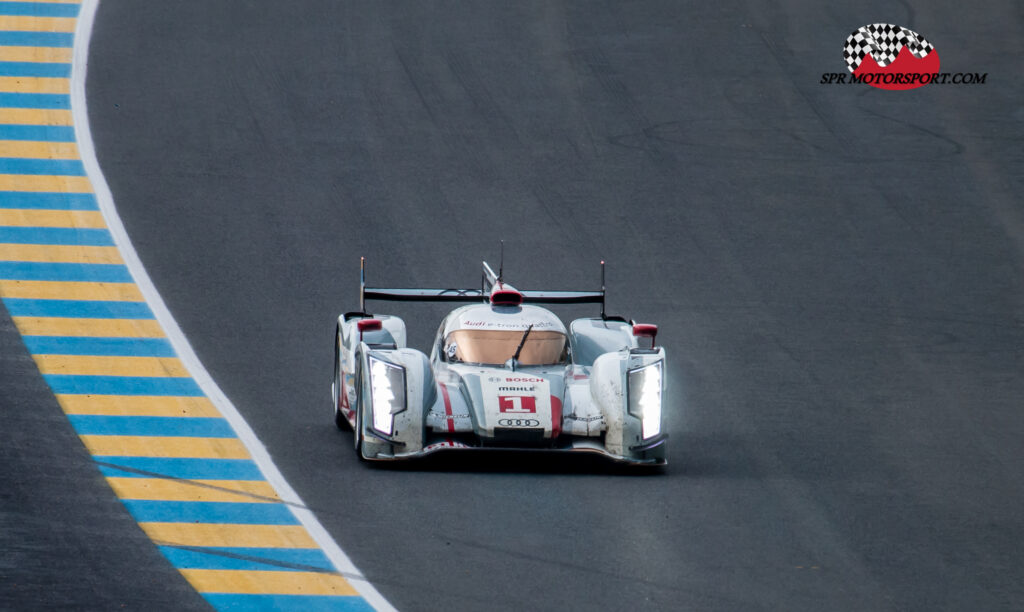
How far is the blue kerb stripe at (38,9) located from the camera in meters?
27.6

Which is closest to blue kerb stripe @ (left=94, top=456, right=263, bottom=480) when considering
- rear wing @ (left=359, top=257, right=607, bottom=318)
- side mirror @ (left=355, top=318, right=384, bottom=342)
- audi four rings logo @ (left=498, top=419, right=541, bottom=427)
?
side mirror @ (left=355, top=318, right=384, bottom=342)

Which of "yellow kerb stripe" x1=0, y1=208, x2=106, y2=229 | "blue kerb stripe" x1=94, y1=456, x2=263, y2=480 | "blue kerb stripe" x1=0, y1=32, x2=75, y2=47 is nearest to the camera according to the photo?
"blue kerb stripe" x1=94, y1=456, x2=263, y2=480

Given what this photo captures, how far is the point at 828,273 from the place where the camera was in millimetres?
21062

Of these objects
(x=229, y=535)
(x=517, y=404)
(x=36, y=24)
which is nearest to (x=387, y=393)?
(x=517, y=404)

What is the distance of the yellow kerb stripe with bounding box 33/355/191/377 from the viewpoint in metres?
16.9

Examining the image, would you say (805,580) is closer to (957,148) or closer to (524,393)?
(524,393)

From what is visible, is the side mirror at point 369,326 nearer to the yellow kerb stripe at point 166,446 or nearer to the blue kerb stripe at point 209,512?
the yellow kerb stripe at point 166,446

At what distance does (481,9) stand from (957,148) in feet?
27.4

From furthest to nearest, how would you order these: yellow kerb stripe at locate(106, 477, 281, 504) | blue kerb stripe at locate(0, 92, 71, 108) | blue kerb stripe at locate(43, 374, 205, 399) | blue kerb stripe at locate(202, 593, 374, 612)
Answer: blue kerb stripe at locate(0, 92, 71, 108) < blue kerb stripe at locate(43, 374, 205, 399) < yellow kerb stripe at locate(106, 477, 281, 504) < blue kerb stripe at locate(202, 593, 374, 612)

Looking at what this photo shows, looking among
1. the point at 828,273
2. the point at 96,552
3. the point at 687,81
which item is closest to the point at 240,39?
the point at 687,81

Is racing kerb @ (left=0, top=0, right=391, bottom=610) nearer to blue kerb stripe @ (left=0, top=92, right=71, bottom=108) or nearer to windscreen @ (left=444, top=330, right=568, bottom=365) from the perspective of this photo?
blue kerb stripe @ (left=0, top=92, right=71, bottom=108)

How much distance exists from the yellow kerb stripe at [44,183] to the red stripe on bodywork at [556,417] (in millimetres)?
10268

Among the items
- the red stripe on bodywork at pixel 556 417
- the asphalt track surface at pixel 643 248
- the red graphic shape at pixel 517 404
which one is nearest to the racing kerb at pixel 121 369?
the asphalt track surface at pixel 643 248

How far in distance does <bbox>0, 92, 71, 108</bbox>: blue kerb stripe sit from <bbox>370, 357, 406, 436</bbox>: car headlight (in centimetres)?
1233
